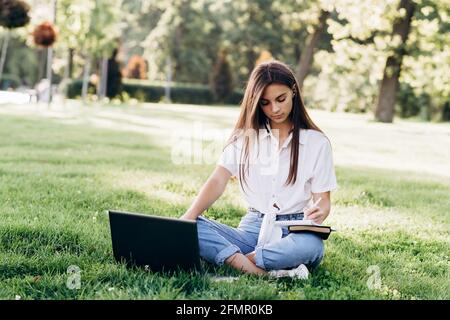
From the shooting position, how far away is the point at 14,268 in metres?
3.13

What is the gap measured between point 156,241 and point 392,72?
1906 centimetres

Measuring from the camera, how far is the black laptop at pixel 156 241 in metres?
2.94

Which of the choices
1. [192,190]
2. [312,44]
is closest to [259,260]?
[192,190]

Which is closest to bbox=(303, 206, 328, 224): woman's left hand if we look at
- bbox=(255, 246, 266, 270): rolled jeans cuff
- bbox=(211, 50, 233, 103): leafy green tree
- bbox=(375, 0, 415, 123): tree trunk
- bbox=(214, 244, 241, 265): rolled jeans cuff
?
bbox=(255, 246, 266, 270): rolled jeans cuff

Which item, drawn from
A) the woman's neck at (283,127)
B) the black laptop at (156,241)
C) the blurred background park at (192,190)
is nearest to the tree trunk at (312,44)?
the blurred background park at (192,190)

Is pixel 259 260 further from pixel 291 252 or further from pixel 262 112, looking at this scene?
pixel 262 112

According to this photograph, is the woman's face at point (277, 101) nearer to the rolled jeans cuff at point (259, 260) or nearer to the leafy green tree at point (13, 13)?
the rolled jeans cuff at point (259, 260)

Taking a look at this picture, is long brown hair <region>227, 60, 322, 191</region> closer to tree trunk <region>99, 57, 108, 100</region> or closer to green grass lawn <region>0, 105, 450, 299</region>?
green grass lawn <region>0, 105, 450, 299</region>

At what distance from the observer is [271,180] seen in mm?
3484

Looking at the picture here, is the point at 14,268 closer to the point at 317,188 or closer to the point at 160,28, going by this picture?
the point at 317,188

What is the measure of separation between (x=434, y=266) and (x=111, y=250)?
187 cm

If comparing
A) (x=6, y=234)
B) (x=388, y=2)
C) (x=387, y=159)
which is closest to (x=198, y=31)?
(x=388, y=2)

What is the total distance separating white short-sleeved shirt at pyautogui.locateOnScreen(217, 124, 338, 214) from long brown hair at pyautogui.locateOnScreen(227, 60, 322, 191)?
0.11ft
